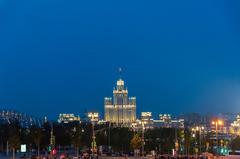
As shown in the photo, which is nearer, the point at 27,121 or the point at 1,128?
the point at 1,128

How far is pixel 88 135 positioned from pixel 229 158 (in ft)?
205

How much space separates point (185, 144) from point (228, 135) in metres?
86.4

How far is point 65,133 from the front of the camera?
12469cm

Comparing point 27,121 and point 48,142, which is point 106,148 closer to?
point 48,142

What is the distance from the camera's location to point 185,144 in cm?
11156

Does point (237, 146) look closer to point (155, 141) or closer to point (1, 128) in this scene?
point (155, 141)

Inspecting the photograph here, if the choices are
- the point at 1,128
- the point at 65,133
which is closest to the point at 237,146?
the point at 65,133

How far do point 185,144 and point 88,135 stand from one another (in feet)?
57.3

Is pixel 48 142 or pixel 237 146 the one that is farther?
pixel 237 146

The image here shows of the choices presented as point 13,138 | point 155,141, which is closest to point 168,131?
point 155,141

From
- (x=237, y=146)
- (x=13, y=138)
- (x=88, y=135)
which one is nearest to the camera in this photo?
(x=13, y=138)

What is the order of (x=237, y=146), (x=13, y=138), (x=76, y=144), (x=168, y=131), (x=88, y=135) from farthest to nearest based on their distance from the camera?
1. (x=168, y=131)
2. (x=237, y=146)
3. (x=88, y=135)
4. (x=76, y=144)
5. (x=13, y=138)

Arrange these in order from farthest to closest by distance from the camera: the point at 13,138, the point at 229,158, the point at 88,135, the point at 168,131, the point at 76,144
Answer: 1. the point at 168,131
2. the point at 88,135
3. the point at 76,144
4. the point at 13,138
5. the point at 229,158

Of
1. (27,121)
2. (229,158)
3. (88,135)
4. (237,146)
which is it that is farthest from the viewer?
(27,121)
